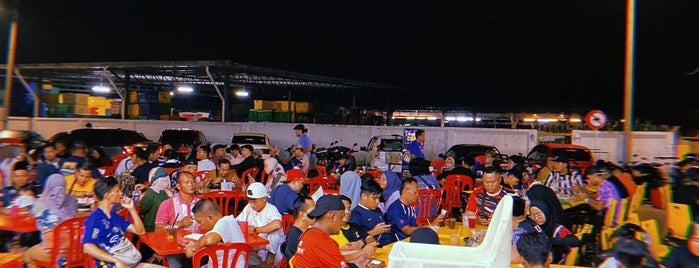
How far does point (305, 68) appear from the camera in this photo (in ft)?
83.9

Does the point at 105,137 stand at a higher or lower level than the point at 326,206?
higher

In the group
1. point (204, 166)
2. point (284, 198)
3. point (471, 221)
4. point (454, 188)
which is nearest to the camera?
point (471, 221)

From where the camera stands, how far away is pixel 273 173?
9070 millimetres

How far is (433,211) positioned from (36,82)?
30.6 metres

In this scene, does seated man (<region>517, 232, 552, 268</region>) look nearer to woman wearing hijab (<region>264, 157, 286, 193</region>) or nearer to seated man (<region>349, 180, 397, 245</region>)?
seated man (<region>349, 180, 397, 245</region>)

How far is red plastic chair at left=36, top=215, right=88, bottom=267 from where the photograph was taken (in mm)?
4551

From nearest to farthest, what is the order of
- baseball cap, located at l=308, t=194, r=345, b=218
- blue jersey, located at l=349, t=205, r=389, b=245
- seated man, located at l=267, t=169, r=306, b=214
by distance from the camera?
baseball cap, located at l=308, t=194, r=345, b=218 → blue jersey, located at l=349, t=205, r=389, b=245 → seated man, located at l=267, t=169, r=306, b=214

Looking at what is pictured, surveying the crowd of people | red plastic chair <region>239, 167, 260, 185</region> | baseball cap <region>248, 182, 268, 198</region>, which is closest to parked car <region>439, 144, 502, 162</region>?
the crowd of people

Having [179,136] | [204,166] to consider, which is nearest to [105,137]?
[179,136]

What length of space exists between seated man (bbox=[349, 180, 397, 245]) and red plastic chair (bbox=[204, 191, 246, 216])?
299 cm

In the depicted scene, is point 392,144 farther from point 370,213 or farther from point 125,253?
point 125,253

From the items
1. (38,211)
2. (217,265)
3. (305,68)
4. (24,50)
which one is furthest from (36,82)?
(217,265)

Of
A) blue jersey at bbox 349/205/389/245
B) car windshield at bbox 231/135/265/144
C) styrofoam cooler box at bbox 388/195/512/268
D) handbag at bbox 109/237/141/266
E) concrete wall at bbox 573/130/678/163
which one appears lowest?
handbag at bbox 109/237/141/266

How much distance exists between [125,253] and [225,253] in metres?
1.00
